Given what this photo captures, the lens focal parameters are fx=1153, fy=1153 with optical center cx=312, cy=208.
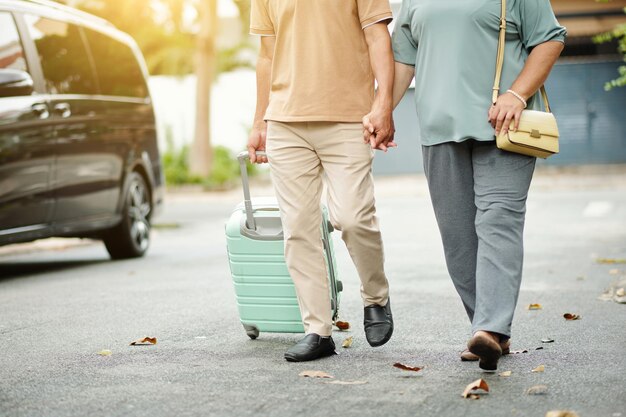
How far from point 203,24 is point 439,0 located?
18906 mm

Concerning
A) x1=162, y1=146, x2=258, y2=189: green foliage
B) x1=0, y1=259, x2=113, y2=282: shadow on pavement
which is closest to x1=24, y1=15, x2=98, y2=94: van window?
x1=0, y1=259, x2=113, y2=282: shadow on pavement

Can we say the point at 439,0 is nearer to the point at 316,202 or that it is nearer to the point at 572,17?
the point at 316,202

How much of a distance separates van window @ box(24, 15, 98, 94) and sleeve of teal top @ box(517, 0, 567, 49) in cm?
530

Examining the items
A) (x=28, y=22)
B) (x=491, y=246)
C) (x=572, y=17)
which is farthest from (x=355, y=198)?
(x=572, y=17)

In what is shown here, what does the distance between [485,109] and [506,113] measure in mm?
138

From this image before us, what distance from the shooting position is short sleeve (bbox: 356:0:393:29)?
4957 mm

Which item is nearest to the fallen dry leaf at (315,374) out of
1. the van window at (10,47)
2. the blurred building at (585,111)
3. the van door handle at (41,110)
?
the van door handle at (41,110)

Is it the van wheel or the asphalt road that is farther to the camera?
the van wheel

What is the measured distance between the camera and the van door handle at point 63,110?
30.0 ft

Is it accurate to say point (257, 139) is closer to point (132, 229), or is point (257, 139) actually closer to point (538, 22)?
point (538, 22)

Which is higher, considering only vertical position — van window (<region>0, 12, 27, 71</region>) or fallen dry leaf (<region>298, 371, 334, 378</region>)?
van window (<region>0, 12, 27, 71</region>)

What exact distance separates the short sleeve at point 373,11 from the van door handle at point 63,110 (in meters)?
4.70

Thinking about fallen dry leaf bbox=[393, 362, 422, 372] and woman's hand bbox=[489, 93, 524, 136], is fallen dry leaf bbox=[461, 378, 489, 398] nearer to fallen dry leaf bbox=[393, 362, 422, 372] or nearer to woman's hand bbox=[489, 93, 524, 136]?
fallen dry leaf bbox=[393, 362, 422, 372]

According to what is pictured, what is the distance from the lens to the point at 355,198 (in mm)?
5004
